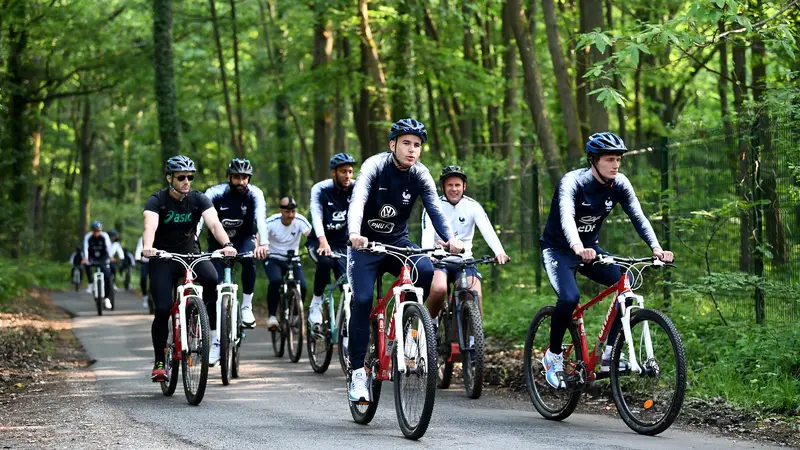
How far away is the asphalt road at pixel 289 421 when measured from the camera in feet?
24.8

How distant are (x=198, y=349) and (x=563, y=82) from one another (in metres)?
8.73

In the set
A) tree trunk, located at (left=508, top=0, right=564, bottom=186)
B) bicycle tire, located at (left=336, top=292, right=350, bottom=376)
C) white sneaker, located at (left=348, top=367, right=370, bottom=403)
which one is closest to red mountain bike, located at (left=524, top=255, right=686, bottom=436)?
white sneaker, located at (left=348, top=367, right=370, bottom=403)

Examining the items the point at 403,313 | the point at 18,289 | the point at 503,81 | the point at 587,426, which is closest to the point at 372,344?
the point at 403,313

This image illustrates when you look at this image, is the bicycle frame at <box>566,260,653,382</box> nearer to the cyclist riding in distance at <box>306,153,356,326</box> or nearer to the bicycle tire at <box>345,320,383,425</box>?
the bicycle tire at <box>345,320,383,425</box>

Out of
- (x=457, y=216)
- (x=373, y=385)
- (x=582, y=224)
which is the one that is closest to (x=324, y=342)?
(x=457, y=216)

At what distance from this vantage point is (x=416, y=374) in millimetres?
7664

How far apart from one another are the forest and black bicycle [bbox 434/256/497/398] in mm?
2112

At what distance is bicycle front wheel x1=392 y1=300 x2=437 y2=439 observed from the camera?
7.39m

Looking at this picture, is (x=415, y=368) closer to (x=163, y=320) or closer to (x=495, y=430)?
(x=495, y=430)

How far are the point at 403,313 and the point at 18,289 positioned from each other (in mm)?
21289

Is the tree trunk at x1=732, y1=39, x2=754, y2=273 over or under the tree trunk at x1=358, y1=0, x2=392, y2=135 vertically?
under

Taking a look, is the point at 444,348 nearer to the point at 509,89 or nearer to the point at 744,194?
the point at 744,194

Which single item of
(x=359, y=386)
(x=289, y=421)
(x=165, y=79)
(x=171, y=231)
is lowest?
(x=289, y=421)

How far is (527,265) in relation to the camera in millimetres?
16875
